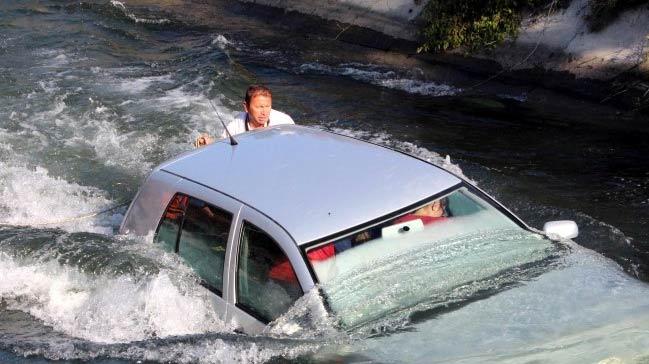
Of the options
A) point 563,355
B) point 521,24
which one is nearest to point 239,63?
point 521,24

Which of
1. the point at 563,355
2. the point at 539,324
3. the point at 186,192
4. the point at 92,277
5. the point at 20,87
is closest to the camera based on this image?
the point at 563,355

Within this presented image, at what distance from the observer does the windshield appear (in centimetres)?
522

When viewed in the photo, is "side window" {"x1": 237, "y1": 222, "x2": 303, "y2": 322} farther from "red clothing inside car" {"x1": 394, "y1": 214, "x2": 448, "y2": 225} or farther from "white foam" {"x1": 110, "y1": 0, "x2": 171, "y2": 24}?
"white foam" {"x1": 110, "y1": 0, "x2": 171, "y2": 24}

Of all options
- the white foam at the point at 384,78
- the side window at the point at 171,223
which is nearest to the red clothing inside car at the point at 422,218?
the side window at the point at 171,223

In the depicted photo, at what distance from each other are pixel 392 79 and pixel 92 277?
964 cm

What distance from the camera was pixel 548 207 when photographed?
30.8 feet

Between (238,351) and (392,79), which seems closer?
(238,351)

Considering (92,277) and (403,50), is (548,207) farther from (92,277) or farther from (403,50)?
(403,50)

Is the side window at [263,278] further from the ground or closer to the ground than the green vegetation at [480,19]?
closer to the ground

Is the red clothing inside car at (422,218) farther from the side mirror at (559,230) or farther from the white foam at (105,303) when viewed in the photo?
the white foam at (105,303)

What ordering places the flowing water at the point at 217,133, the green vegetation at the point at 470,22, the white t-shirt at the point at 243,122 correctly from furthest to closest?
Answer: the green vegetation at the point at 470,22, the white t-shirt at the point at 243,122, the flowing water at the point at 217,133

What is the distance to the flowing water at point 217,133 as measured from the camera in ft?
16.8

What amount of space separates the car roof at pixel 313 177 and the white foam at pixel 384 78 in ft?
28.4

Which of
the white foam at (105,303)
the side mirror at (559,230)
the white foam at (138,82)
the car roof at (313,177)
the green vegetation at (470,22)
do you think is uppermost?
the green vegetation at (470,22)
